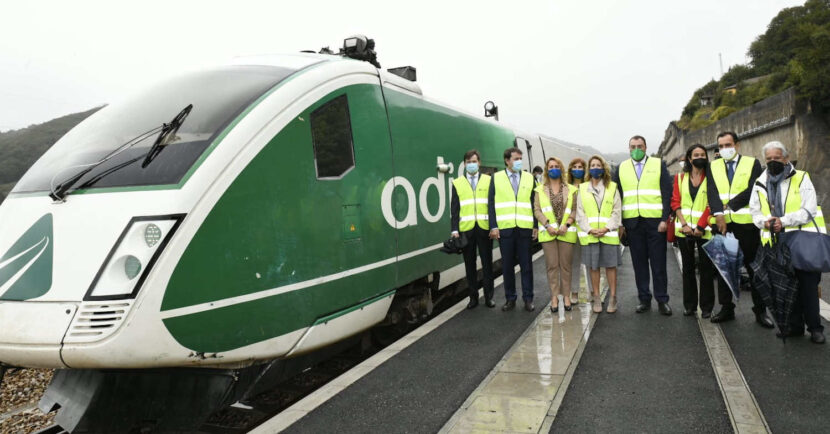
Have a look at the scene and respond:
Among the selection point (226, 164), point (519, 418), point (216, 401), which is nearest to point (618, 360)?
point (519, 418)

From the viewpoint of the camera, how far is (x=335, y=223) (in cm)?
408

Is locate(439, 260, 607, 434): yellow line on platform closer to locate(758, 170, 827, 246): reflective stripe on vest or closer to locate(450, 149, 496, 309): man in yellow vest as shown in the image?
locate(450, 149, 496, 309): man in yellow vest

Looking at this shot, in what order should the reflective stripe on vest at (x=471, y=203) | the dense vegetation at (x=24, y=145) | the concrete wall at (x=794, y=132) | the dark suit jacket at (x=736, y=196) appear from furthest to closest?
1. the dense vegetation at (x=24, y=145)
2. the concrete wall at (x=794, y=132)
3. the reflective stripe on vest at (x=471, y=203)
4. the dark suit jacket at (x=736, y=196)

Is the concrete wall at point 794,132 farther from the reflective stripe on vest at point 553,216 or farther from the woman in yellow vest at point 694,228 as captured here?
the reflective stripe on vest at point 553,216

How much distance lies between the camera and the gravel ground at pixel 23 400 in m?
5.43

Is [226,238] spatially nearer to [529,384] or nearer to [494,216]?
[529,384]

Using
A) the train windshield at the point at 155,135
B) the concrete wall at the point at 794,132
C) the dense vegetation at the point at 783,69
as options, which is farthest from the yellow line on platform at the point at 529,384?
the dense vegetation at the point at 783,69

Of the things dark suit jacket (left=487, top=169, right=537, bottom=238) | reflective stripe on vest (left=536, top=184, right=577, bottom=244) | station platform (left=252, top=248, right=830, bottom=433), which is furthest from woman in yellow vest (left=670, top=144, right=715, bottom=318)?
dark suit jacket (left=487, top=169, right=537, bottom=238)

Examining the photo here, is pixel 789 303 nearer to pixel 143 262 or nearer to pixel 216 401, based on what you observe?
pixel 216 401

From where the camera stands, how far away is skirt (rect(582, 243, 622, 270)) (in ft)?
18.3

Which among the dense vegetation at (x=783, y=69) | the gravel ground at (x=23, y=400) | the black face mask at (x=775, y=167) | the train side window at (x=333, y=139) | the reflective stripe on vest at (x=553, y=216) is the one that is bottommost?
Answer: the gravel ground at (x=23, y=400)

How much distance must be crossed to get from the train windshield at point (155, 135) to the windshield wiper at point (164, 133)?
30 millimetres

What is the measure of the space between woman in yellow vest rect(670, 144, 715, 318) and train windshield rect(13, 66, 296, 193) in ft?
13.3

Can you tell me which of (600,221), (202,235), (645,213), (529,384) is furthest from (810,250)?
(202,235)
